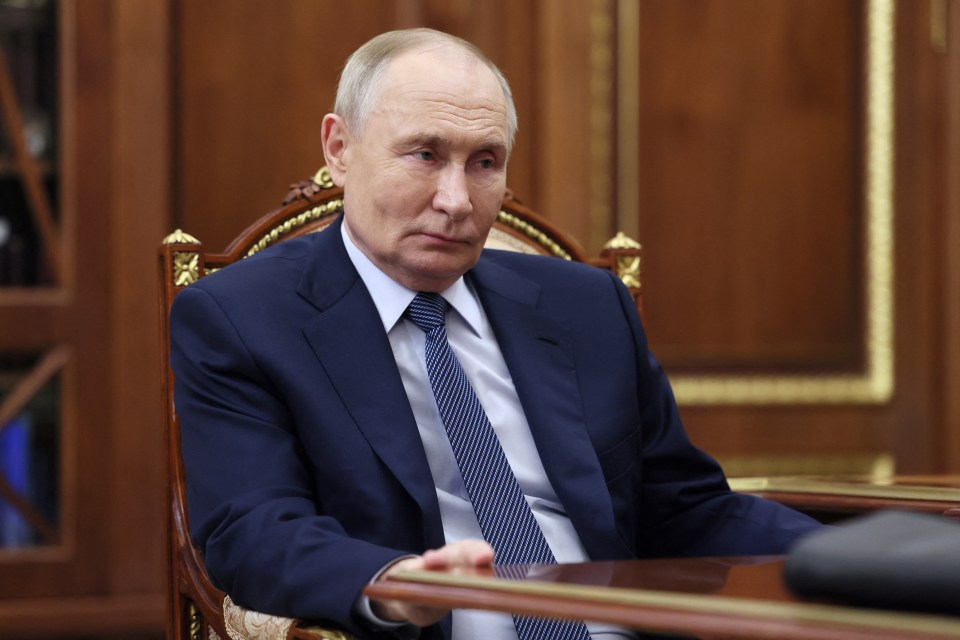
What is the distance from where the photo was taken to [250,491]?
4.81ft

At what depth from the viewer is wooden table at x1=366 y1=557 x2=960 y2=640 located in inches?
34.1

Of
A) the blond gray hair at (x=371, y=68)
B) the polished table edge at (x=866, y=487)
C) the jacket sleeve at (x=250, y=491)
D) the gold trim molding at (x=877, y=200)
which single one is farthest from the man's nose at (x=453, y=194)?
the gold trim molding at (x=877, y=200)

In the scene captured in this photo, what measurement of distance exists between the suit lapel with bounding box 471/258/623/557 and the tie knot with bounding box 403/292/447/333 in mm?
114

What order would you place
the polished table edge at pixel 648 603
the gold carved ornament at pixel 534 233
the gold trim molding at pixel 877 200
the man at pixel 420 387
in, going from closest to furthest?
the polished table edge at pixel 648 603 → the man at pixel 420 387 → the gold carved ornament at pixel 534 233 → the gold trim molding at pixel 877 200

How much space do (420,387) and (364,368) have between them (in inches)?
3.4

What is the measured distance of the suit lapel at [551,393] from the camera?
169 centimetres

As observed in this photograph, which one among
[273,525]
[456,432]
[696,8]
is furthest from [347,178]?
[696,8]

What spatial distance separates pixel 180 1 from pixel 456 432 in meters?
2.07

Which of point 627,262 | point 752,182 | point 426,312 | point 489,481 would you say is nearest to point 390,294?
point 426,312

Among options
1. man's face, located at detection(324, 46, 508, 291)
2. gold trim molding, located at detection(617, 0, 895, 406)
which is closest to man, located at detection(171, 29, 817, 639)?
man's face, located at detection(324, 46, 508, 291)

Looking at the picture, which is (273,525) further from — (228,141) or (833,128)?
(833,128)

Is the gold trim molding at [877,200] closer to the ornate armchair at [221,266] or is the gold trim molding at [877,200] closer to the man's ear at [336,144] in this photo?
the ornate armchair at [221,266]

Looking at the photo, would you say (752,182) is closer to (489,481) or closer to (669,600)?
(489,481)

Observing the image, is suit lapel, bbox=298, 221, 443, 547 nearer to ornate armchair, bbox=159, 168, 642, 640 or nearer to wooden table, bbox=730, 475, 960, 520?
ornate armchair, bbox=159, 168, 642, 640
